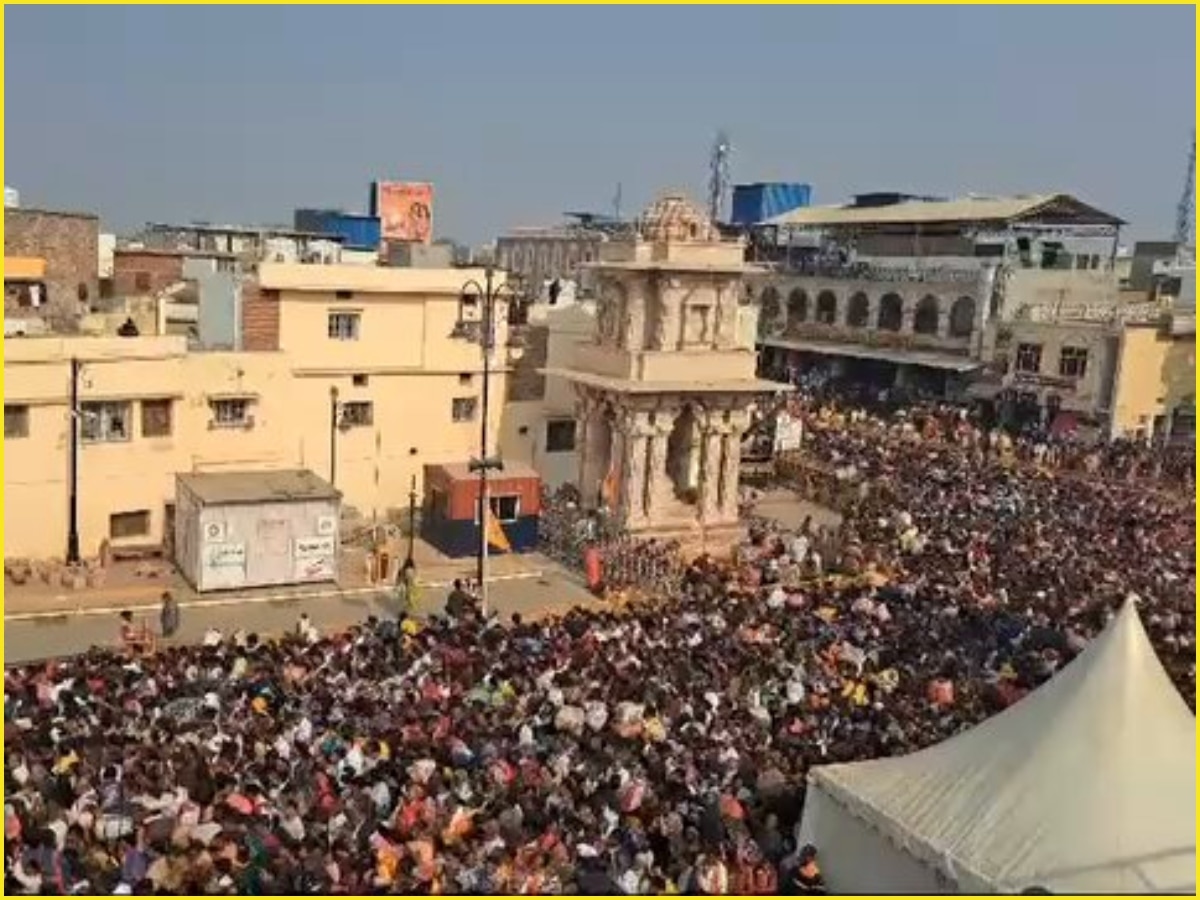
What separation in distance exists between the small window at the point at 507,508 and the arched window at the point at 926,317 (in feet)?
97.3

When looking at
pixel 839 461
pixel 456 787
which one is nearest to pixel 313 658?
pixel 456 787

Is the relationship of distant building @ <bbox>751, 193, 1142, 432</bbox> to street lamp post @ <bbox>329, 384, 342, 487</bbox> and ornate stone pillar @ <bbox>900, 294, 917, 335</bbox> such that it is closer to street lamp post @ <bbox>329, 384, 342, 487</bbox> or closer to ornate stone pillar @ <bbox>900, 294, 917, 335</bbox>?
ornate stone pillar @ <bbox>900, 294, 917, 335</bbox>

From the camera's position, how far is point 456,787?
45.7 feet

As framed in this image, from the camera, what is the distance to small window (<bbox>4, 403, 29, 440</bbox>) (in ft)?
81.2

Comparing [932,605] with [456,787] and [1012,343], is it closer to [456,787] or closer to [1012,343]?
[456,787]

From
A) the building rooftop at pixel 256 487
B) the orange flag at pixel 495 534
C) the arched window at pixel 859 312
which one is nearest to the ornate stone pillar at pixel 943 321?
the arched window at pixel 859 312

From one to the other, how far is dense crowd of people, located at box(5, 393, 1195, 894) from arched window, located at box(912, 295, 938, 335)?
1101 inches

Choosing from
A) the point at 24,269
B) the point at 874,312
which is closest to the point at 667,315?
the point at 24,269

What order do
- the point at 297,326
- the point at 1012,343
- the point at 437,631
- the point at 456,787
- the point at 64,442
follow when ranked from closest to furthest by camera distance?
the point at 456,787, the point at 437,631, the point at 64,442, the point at 297,326, the point at 1012,343

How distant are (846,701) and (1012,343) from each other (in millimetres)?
33894

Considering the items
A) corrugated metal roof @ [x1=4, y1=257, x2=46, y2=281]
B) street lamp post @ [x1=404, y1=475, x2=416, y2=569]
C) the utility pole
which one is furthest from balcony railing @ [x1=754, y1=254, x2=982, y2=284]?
the utility pole

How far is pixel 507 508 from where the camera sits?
28.7 metres

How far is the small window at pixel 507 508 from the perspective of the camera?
28469mm

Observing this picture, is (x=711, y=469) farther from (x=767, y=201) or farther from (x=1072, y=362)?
(x=767, y=201)
